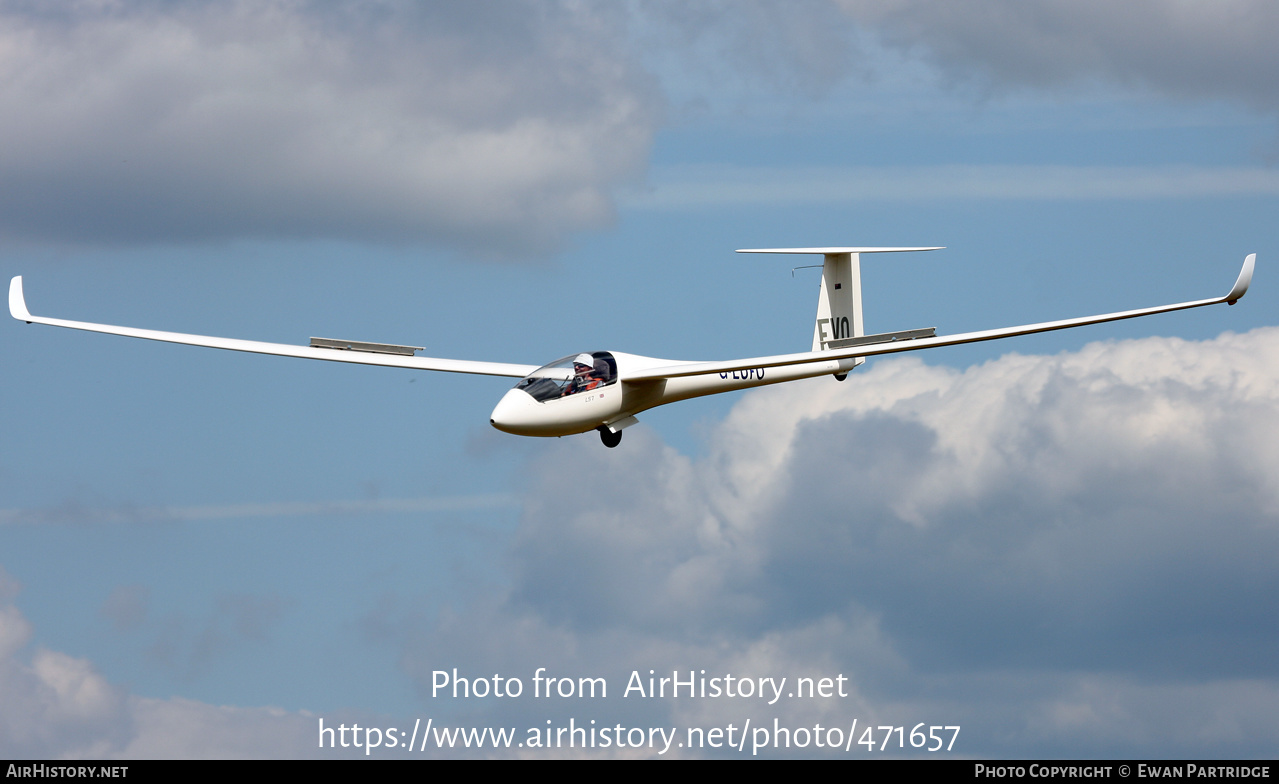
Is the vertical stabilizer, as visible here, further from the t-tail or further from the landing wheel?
the landing wheel

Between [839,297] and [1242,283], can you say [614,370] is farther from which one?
[1242,283]

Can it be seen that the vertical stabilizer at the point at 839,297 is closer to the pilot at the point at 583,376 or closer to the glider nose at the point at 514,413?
the pilot at the point at 583,376

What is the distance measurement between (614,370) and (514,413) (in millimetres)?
2837

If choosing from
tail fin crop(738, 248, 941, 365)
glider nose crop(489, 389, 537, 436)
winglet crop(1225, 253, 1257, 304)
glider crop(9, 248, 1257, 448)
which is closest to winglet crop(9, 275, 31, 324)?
glider crop(9, 248, 1257, 448)

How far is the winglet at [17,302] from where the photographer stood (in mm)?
35250

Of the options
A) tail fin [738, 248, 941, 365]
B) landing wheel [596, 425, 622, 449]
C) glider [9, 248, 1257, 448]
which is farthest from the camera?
tail fin [738, 248, 941, 365]

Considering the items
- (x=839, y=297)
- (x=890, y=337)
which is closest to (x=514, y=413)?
(x=890, y=337)

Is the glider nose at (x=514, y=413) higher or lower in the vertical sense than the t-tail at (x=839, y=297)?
lower

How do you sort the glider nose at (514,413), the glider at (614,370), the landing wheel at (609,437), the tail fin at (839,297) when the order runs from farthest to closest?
the tail fin at (839,297), the landing wheel at (609,437), the glider at (614,370), the glider nose at (514,413)

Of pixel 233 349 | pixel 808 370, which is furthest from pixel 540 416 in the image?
pixel 233 349

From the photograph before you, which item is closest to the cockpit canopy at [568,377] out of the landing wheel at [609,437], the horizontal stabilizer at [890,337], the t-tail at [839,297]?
the landing wheel at [609,437]

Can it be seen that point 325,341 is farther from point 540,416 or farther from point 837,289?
point 837,289

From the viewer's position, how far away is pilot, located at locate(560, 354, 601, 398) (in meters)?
27.5

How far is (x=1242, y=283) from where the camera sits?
2827 centimetres
